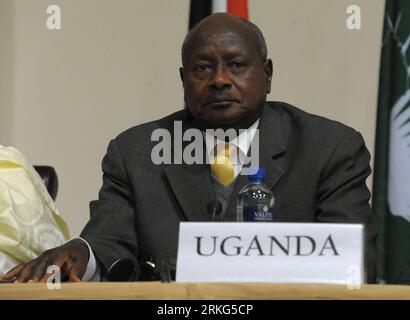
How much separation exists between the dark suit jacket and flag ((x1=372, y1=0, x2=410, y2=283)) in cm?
78

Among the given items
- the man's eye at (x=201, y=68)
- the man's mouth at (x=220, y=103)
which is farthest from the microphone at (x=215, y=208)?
the man's eye at (x=201, y=68)

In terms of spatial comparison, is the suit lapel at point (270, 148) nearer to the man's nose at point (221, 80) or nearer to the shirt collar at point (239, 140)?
the shirt collar at point (239, 140)

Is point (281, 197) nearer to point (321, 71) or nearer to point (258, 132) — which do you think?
point (258, 132)

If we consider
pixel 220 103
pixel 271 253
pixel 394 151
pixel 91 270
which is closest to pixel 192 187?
pixel 220 103

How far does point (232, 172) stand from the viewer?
7.99 ft

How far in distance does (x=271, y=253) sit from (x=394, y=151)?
6.11 feet

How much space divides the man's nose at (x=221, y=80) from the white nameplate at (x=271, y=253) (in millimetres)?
917

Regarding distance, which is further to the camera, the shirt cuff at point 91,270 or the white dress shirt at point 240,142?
the white dress shirt at point 240,142

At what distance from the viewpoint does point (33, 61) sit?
441 centimetres

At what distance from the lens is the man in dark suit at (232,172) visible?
2.50 m

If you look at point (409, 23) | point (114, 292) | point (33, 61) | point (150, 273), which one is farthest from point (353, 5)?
point (114, 292)

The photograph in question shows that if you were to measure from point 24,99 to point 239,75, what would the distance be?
206 centimetres

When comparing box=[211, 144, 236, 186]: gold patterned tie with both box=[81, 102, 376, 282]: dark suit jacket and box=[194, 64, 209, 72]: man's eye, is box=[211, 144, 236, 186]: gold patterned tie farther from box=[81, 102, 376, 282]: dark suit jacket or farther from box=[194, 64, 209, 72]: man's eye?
box=[194, 64, 209, 72]: man's eye

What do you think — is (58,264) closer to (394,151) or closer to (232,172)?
(232,172)
